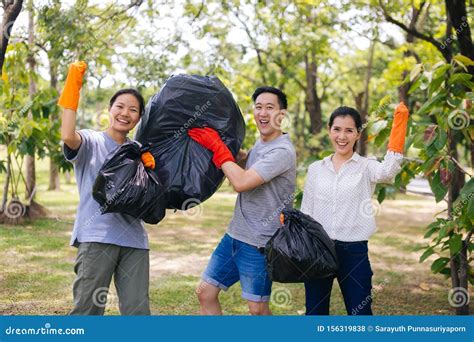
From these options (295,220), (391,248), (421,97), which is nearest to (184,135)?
(295,220)

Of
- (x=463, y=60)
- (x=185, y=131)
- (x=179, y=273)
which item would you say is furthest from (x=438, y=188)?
(x=179, y=273)

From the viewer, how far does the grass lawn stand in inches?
189

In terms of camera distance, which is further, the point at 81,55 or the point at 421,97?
the point at 421,97

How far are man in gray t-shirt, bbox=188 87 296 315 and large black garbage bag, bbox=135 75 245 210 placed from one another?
0.06 m

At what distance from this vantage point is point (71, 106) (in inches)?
106

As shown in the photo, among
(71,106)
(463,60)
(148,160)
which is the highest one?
(463,60)

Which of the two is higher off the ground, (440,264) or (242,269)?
(242,269)

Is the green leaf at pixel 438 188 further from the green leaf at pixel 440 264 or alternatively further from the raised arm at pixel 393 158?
the raised arm at pixel 393 158

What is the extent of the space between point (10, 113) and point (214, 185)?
499 cm

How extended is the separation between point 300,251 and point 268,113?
0.72 meters

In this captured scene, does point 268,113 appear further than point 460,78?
No

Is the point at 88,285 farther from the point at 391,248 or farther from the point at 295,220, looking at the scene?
the point at 391,248

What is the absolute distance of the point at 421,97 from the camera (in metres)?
14.7

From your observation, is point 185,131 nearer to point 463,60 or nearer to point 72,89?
point 72,89
